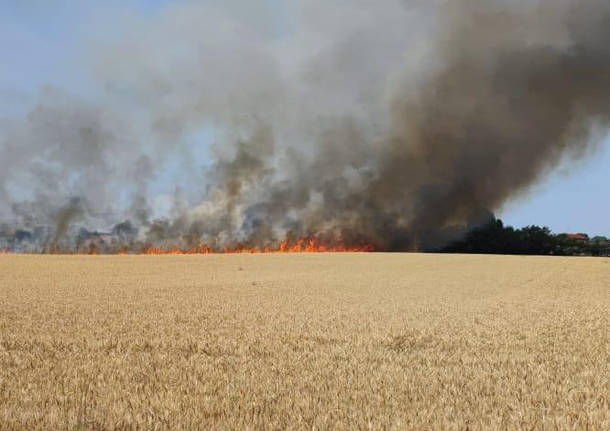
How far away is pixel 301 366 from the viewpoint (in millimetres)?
7070

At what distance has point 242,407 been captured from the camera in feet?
17.5

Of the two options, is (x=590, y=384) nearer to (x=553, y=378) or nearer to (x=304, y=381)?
(x=553, y=378)

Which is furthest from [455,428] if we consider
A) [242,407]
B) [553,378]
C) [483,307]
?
[483,307]

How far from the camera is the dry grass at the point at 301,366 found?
5.06m

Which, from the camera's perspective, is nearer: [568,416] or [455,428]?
[455,428]

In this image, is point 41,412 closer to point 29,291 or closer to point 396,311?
point 396,311

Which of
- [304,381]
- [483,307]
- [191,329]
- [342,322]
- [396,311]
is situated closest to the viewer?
[304,381]

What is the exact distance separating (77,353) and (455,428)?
17.8 feet

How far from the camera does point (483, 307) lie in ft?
47.4

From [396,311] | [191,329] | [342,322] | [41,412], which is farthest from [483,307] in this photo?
[41,412]

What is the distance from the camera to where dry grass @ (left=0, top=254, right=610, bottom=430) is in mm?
5059

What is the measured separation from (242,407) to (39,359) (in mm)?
3598

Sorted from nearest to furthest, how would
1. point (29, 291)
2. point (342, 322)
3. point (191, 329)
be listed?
point (191, 329) → point (342, 322) → point (29, 291)

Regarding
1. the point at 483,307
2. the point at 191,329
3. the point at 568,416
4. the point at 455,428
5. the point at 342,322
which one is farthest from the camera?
the point at 483,307
